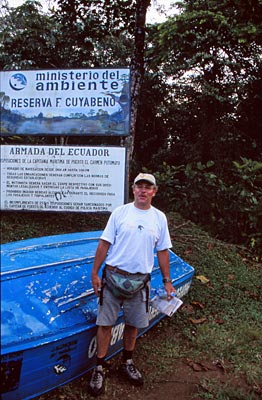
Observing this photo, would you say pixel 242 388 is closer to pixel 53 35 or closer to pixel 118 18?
pixel 118 18

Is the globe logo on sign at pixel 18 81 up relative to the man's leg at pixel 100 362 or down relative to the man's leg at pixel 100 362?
up

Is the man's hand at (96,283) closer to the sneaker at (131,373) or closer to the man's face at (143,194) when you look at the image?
the man's face at (143,194)

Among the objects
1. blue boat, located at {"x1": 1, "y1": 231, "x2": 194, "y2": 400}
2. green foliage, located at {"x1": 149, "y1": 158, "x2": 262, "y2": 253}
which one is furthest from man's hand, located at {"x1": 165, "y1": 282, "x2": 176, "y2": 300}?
green foliage, located at {"x1": 149, "y1": 158, "x2": 262, "y2": 253}

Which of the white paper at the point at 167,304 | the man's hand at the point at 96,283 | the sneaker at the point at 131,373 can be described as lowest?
the sneaker at the point at 131,373

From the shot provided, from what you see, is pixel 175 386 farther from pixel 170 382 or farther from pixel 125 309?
pixel 125 309

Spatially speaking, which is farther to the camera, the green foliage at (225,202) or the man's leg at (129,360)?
the green foliage at (225,202)

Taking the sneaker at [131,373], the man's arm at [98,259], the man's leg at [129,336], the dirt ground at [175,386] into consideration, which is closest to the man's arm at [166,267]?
the man's leg at [129,336]

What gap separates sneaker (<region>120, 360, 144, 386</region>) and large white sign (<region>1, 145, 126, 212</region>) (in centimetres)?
326

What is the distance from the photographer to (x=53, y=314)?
3.63 m

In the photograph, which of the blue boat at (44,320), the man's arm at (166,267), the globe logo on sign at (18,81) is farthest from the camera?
the globe logo on sign at (18,81)

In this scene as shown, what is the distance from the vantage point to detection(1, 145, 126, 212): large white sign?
7066mm

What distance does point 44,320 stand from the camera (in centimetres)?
351

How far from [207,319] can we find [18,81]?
4714mm

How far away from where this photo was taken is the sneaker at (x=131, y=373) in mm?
4062
